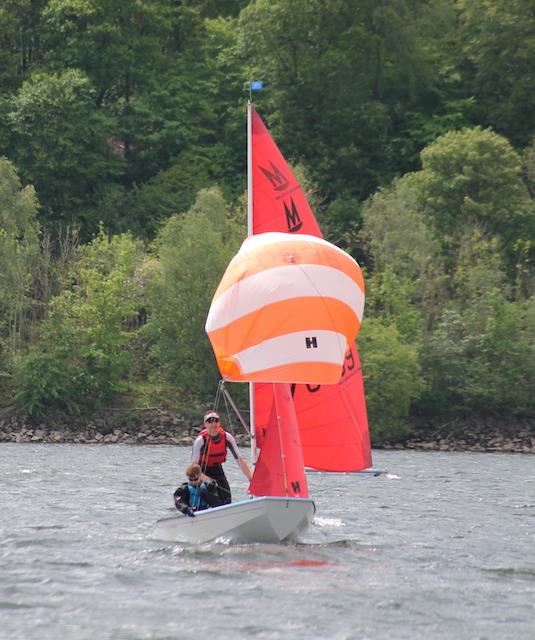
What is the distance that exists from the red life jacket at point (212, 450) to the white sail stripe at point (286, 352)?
1617 mm

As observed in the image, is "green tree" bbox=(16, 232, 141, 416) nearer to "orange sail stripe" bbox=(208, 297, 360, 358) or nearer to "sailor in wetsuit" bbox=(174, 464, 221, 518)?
"sailor in wetsuit" bbox=(174, 464, 221, 518)

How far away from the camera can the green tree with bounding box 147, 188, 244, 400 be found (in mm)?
65562

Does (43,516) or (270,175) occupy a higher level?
(270,175)

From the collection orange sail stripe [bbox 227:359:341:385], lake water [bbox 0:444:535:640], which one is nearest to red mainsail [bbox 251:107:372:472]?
lake water [bbox 0:444:535:640]

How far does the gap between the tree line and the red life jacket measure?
38571mm

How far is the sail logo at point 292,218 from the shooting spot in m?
27.1

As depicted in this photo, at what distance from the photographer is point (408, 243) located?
71812 mm

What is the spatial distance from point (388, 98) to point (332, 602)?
242 ft

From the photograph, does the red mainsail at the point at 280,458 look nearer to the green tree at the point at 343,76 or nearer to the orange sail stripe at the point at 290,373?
the orange sail stripe at the point at 290,373

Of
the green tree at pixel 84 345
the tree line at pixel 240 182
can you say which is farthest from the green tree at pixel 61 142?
the green tree at pixel 84 345

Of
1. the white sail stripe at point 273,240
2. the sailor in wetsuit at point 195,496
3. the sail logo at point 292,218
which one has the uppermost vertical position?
the sail logo at point 292,218

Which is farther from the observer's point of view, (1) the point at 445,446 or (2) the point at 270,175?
(1) the point at 445,446

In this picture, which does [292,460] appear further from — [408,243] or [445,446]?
[408,243]

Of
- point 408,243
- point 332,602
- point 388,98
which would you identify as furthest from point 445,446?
point 332,602
